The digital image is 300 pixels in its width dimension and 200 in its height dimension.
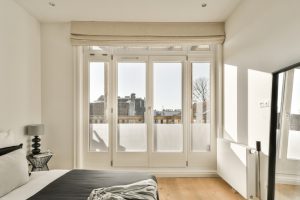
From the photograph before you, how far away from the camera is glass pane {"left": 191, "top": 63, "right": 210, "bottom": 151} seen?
404 centimetres

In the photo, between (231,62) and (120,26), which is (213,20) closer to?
(231,62)

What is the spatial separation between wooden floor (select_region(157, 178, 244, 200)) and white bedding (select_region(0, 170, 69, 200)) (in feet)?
4.78

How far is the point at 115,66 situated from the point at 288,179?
9.85 feet

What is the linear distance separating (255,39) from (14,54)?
305cm

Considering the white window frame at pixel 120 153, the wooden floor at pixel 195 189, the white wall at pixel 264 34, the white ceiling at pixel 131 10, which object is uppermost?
the white ceiling at pixel 131 10

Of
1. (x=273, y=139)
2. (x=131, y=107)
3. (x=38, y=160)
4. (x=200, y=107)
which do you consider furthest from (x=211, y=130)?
(x=38, y=160)

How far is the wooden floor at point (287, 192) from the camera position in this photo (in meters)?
1.88

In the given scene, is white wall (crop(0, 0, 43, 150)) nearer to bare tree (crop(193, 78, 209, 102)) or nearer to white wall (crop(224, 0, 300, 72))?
bare tree (crop(193, 78, 209, 102))

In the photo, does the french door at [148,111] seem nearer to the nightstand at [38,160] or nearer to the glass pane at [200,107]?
the glass pane at [200,107]

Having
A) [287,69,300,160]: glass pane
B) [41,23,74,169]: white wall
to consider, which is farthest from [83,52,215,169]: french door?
[287,69,300,160]: glass pane

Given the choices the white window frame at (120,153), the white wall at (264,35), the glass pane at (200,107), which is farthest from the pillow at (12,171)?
the glass pane at (200,107)

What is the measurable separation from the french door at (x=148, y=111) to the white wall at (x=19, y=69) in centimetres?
81

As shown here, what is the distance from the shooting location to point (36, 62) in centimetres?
364

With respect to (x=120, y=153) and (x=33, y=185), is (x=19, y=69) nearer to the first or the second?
(x=33, y=185)
